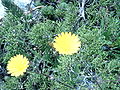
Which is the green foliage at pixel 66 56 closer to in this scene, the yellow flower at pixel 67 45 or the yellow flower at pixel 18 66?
the yellow flower at pixel 18 66

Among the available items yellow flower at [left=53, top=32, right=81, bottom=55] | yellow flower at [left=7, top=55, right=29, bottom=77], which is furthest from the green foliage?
yellow flower at [left=53, top=32, right=81, bottom=55]

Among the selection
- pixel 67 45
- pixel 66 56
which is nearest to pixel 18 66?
pixel 67 45

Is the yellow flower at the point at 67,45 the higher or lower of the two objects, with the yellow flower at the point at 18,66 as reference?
higher

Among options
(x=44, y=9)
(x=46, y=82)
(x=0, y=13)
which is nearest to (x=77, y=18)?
(x=44, y=9)

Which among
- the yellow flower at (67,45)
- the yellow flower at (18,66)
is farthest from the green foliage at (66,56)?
the yellow flower at (67,45)

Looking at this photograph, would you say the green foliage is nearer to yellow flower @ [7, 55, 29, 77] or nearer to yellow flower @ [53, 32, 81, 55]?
yellow flower @ [7, 55, 29, 77]

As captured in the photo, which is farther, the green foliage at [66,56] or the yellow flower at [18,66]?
the green foliage at [66,56]

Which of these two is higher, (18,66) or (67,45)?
(67,45)

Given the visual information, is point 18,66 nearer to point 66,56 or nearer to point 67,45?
point 67,45
